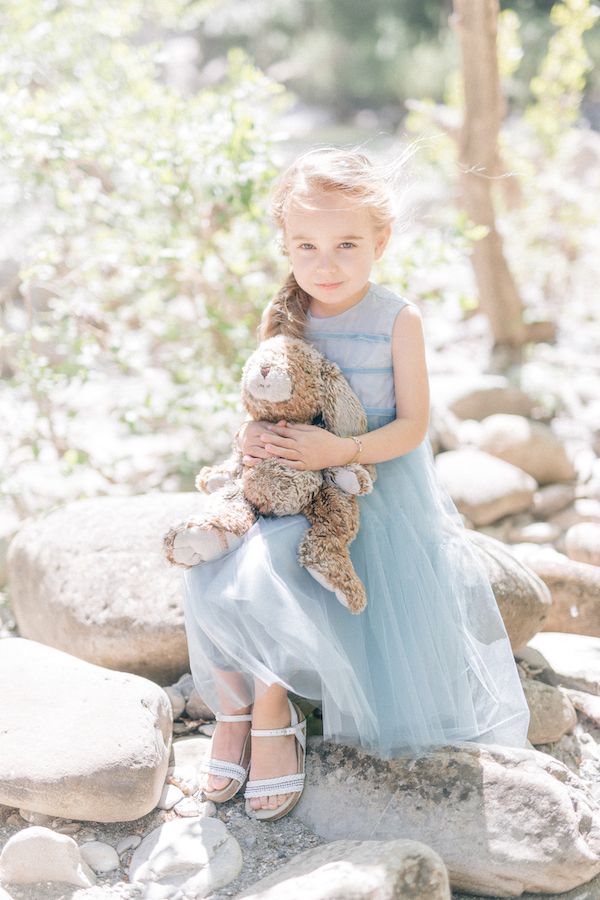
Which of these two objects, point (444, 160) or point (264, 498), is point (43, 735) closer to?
point (264, 498)

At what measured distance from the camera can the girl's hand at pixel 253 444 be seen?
221 cm

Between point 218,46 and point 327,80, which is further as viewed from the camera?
point 218,46

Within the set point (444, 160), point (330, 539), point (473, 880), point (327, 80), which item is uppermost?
point (327, 80)

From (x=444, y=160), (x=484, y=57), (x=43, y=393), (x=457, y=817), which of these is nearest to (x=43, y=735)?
(x=457, y=817)

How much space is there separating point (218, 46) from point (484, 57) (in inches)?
500

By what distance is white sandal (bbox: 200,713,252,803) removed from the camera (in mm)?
2217

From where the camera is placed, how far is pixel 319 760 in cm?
224

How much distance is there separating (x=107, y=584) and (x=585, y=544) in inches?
73.1

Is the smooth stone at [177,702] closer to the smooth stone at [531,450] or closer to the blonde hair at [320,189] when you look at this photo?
the blonde hair at [320,189]

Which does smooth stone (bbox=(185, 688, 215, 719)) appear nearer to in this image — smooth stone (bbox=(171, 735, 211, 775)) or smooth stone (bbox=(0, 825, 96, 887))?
smooth stone (bbox=(171, 735, 211, 775))

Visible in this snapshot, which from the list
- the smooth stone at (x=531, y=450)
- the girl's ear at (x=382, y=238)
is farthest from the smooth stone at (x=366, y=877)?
the smooth stone at (x=531, y=450)

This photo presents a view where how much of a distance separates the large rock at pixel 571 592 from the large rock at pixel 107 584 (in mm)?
1139

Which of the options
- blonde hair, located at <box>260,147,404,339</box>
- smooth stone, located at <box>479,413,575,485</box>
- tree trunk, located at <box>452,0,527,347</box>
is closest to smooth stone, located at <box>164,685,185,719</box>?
blonde hair, located at <box>260,147,404,339</box>

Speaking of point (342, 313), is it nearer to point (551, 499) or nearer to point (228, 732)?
point (228, 732)
